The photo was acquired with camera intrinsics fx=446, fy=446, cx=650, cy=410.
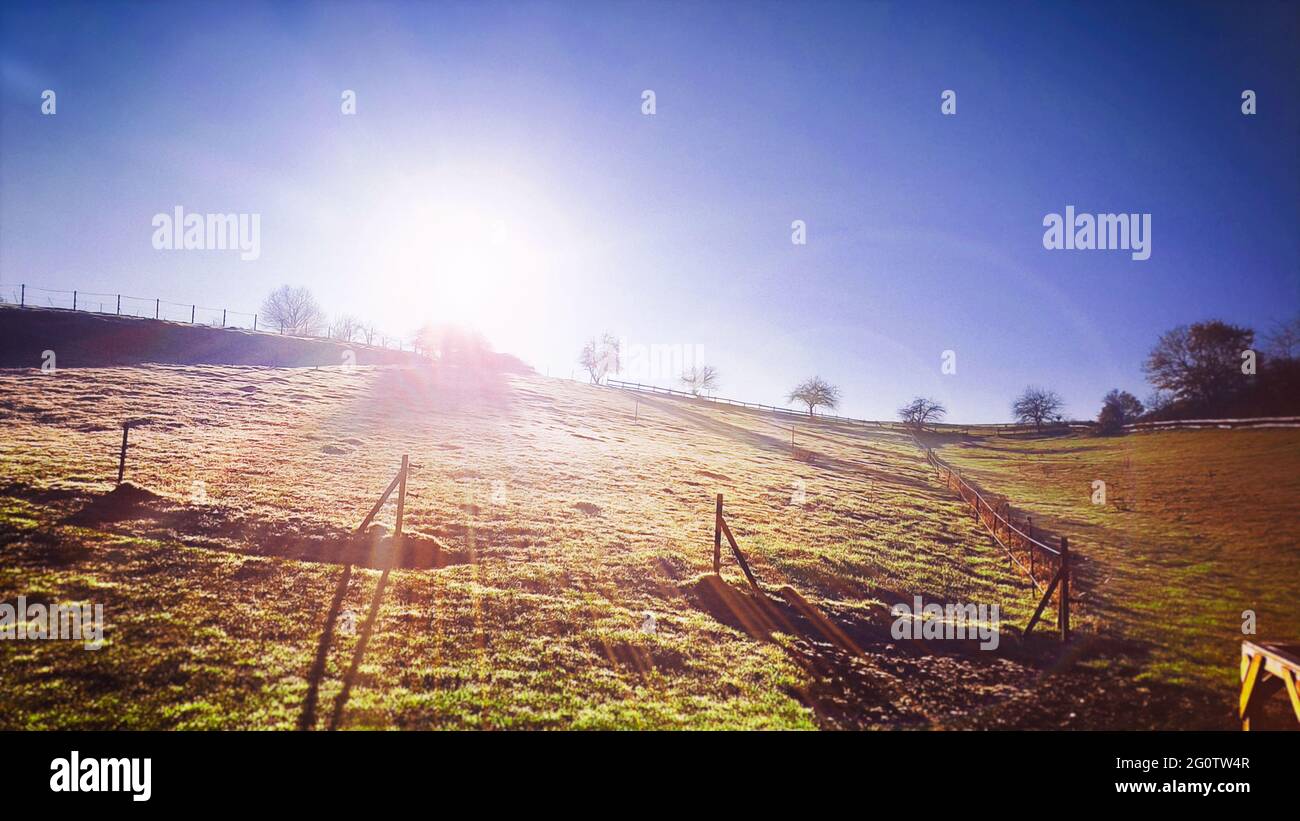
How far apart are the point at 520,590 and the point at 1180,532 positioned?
31327mm

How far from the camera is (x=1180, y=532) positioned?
72.2 ft

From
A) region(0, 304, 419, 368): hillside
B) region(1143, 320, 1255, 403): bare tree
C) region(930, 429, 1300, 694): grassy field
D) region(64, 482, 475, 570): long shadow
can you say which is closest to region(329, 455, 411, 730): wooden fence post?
region(64, 482, 475, 570): long shadow

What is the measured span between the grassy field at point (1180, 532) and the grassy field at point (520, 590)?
0.22m

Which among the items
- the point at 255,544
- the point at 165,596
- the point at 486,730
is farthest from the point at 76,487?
the point at 486,730

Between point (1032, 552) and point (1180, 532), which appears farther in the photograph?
point (1180, 532)

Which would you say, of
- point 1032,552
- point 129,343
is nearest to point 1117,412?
point 1032,552

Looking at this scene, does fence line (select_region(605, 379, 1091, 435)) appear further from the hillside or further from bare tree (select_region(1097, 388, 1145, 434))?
the hillside

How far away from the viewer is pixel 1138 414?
61.1m

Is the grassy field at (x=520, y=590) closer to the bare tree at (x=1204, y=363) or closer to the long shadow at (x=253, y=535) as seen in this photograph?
the long shadow at (x=253, y=535)

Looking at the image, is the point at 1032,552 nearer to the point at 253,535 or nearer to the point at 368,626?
the point at 368,626

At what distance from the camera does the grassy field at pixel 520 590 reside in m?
7.16

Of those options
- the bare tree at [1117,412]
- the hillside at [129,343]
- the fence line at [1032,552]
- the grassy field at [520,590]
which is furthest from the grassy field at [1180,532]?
the hillside at [129,343]

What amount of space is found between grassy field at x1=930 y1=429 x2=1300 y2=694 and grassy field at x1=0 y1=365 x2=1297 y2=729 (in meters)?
0.22
